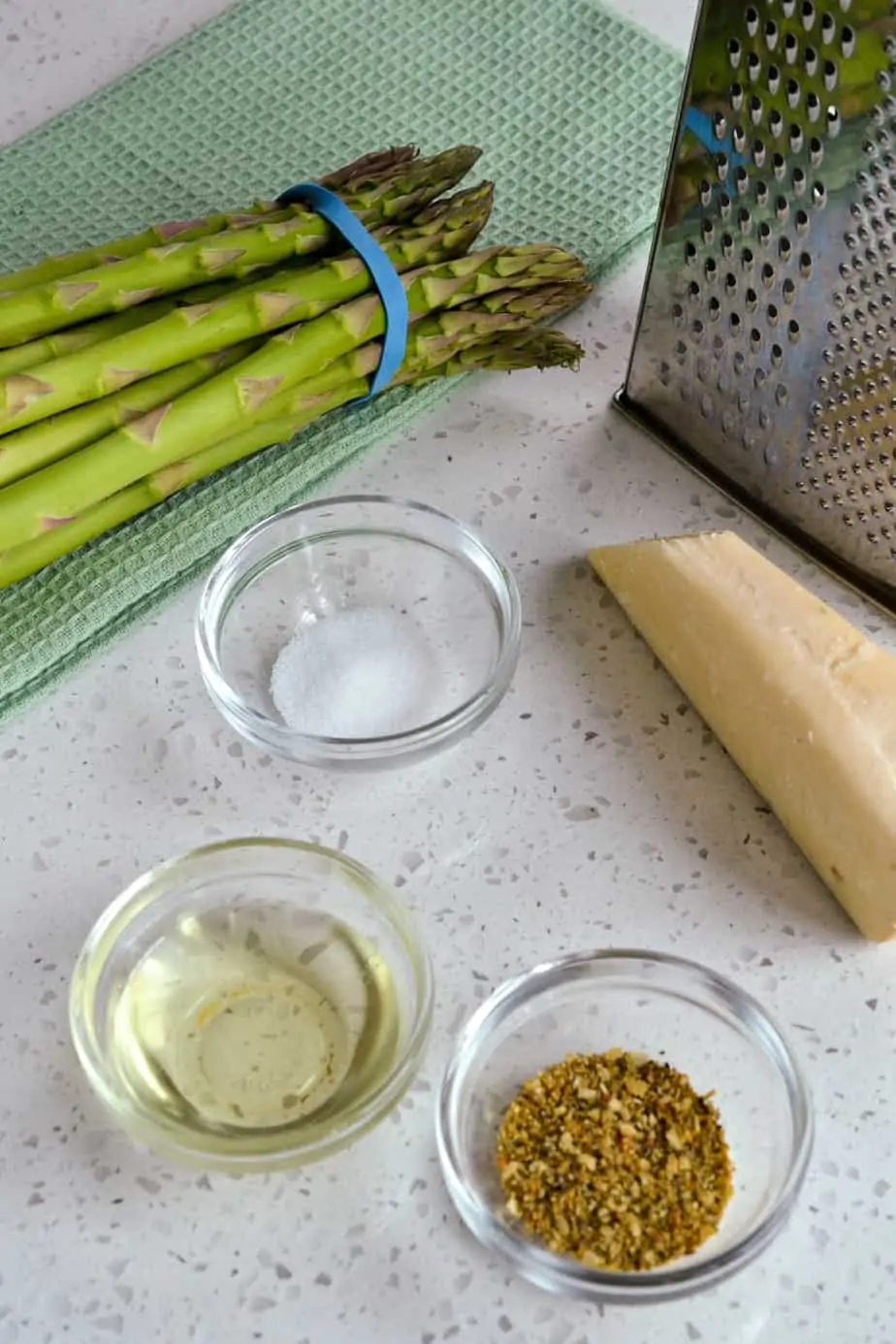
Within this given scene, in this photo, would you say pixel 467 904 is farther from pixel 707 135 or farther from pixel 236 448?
pixel 707 135

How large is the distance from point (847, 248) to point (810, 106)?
7 centimetres

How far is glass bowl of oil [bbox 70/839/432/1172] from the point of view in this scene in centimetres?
67

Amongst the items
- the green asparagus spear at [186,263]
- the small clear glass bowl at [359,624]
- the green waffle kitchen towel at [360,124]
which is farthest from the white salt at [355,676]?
the green asparagus spear at [186,263]

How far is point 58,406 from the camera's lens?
0.82m

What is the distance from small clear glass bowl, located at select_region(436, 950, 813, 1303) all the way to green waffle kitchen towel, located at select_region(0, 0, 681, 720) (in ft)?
1.18

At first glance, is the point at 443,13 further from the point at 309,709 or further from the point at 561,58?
the point at 309,709

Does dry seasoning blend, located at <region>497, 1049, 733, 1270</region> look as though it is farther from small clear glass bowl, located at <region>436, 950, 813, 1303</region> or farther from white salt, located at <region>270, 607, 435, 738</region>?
white salt, located at <region>270, 607, 435, 738</region>

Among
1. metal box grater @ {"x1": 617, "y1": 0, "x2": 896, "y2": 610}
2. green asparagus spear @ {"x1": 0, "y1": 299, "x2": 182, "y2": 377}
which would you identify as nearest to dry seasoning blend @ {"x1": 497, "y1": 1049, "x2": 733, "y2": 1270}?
metal box grater @ {"x1": 617, "y1": 0, "x2": 896, "y2": 610}

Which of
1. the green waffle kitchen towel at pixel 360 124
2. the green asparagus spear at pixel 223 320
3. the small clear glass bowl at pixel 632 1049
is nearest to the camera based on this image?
the small clear glass bowl at pixel 632 1049

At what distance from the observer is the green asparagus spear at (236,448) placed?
850mm

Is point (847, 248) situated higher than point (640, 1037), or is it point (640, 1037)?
point (847, 248)

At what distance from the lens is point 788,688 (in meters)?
0.80

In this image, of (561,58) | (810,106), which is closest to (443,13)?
(561,58)

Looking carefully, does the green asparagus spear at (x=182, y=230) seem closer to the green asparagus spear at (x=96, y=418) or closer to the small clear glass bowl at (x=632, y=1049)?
the green asparagus spear at (x=96, y=418)
